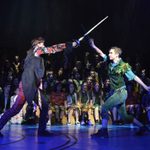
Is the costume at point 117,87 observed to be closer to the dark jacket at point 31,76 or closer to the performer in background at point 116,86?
the performer in background at point 116,86

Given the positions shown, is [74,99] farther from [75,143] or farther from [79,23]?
[75,143]

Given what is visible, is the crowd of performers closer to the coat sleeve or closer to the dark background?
the dark background

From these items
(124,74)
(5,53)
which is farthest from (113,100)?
(5,53)

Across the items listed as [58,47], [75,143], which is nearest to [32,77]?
[58,47]

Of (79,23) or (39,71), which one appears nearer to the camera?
(39,71)

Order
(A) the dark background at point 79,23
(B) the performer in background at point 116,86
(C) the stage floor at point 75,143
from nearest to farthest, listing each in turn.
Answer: (C) the stage floor at point 75,143 → (B) the performer in background at point 116,86 → (A) the dark background at point 79,23

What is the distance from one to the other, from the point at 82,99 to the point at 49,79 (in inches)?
50.5

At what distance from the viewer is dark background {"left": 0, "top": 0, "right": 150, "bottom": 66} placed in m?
17.5

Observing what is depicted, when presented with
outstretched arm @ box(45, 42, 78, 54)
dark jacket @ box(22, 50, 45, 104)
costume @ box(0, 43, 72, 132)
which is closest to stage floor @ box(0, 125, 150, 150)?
costume @ box(0, 43, 72, 132)

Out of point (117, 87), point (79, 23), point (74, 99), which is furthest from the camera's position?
point (79, 23)

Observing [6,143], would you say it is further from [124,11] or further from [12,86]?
[124,11]

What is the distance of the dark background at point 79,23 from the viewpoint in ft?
57.5

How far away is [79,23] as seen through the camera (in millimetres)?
17875

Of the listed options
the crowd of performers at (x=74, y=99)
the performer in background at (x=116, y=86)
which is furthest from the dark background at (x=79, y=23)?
the performer in background at (x=116, y=86)
